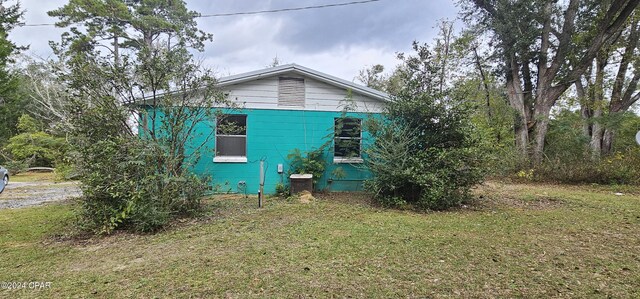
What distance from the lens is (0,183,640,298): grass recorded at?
105 inches

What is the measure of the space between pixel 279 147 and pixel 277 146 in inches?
2.5

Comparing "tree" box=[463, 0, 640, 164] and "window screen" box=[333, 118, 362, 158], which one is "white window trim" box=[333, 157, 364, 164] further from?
"tree" box=[463, 0, 640, 164]

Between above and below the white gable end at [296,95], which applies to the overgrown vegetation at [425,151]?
below

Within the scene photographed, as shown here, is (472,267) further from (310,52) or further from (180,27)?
(180,27)

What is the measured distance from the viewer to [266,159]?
27.0ft

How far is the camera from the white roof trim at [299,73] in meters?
7.77

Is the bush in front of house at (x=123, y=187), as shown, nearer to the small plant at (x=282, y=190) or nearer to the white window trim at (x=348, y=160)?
the small plant at (x=282, y=190)

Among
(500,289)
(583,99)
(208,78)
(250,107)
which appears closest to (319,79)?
(250,107)

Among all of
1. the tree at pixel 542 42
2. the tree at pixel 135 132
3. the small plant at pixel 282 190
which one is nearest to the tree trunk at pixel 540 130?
the tree at pixel 542 42

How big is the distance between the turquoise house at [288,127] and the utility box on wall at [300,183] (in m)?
0.66

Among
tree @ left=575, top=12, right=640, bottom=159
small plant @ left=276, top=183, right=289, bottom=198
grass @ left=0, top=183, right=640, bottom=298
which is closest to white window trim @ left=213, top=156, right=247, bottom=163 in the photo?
small plant @ left=276, top=183, right=289, bottom=198

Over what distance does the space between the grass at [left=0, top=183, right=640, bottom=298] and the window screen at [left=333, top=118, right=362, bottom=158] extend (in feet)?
9.17

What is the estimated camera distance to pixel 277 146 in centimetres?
830

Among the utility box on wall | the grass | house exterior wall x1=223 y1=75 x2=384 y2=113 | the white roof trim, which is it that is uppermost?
the white roof trim
